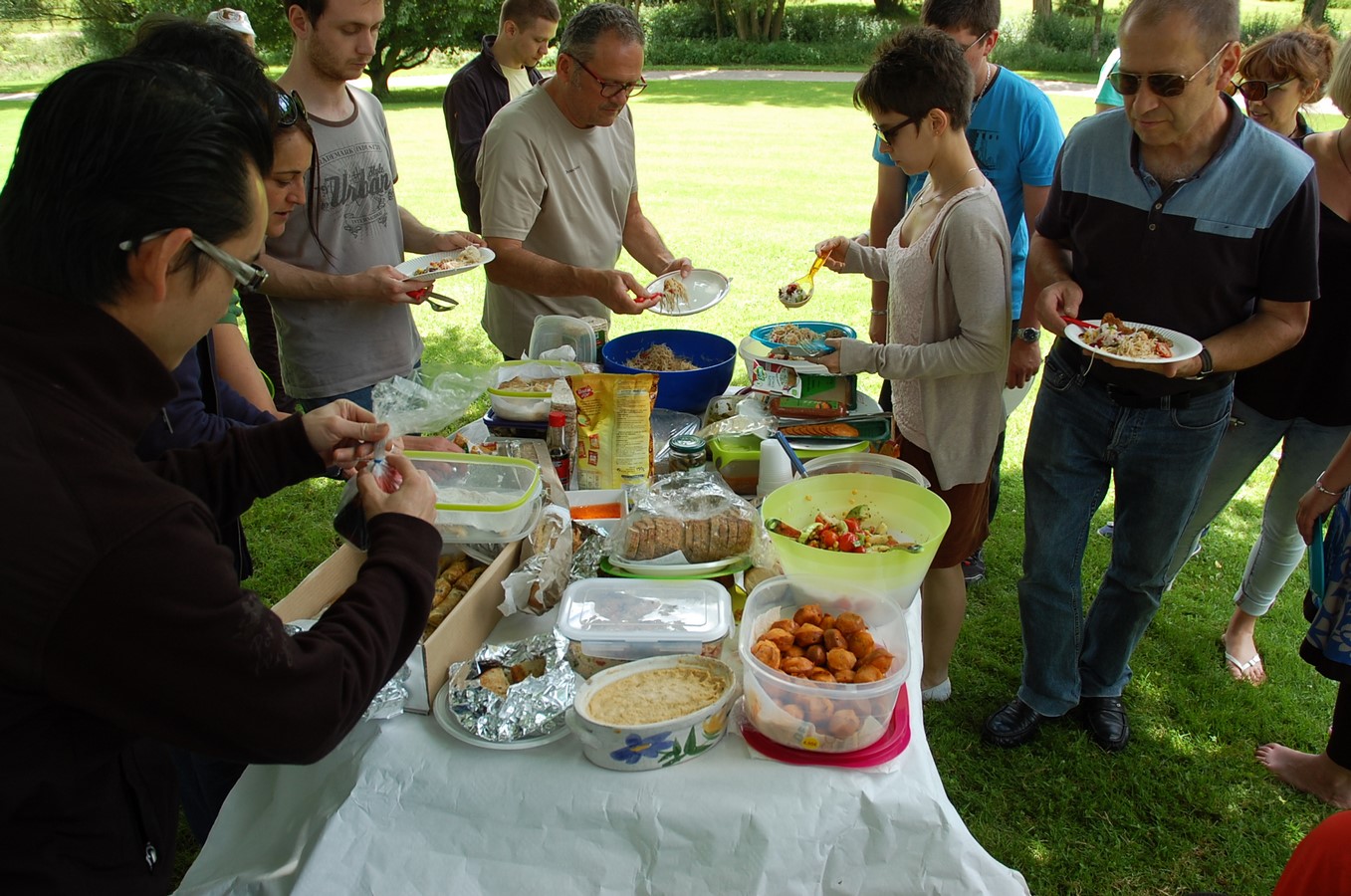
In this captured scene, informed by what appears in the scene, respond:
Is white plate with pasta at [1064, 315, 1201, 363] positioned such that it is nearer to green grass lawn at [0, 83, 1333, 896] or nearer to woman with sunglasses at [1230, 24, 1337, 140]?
green grass lawn at [0, 83, 1333, 896]

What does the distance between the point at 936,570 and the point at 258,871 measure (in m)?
2.14

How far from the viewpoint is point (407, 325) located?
3.33 metres

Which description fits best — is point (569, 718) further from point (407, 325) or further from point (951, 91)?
→ point (407, 325)

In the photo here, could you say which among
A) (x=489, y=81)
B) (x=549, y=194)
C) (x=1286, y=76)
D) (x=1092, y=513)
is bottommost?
(x=1092, y=513)

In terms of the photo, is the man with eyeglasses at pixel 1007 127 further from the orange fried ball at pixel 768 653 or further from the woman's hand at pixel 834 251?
the orange fried ball at pixel 768 653

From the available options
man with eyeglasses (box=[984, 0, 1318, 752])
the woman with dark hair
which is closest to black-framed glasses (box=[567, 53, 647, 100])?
the woman with dark hair

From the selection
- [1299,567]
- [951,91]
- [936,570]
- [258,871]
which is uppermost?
[951,91]

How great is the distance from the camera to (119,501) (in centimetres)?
95

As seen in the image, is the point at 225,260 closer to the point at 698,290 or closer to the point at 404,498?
the point at 404,498

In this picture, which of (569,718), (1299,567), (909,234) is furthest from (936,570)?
(1299,567)

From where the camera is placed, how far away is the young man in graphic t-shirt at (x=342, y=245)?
2.84 m

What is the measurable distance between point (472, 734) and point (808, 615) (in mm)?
655

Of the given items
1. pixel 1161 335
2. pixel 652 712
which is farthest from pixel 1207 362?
pixel 652 712

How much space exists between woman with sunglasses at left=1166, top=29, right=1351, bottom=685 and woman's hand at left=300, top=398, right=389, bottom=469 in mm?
2548
